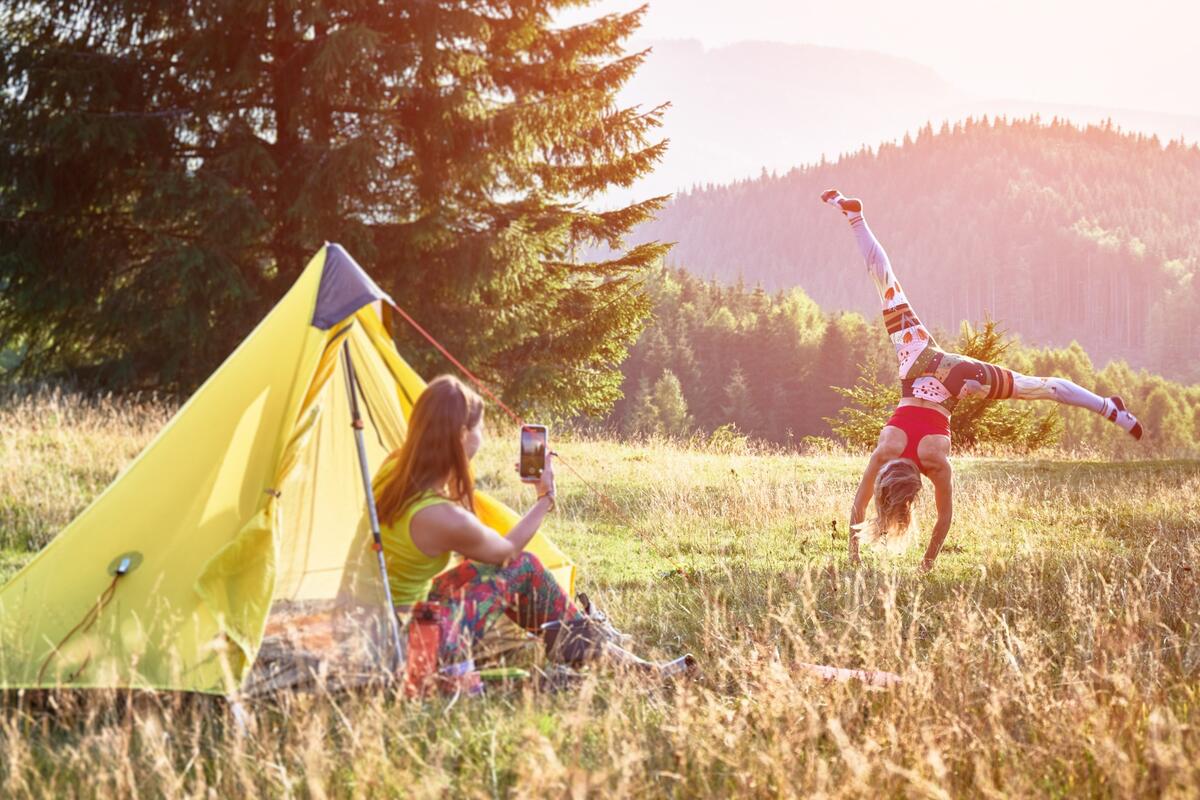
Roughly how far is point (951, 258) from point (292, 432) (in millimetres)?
179055

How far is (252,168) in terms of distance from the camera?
12734mm

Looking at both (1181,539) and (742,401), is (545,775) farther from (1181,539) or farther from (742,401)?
(742,401)

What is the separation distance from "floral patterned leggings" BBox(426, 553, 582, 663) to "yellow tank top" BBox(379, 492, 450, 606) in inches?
2.4

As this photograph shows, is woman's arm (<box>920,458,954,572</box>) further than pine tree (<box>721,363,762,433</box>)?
No

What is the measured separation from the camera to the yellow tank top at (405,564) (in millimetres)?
4406

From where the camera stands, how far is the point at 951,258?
171 m

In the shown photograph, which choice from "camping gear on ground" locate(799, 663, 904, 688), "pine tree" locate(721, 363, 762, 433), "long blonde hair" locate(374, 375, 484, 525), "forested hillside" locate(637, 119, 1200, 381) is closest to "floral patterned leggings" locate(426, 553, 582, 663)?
"long blonde hair" locate(374, 375, 484, 525)

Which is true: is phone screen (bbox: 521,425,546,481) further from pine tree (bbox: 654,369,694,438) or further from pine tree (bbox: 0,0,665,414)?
pine tree (bbox: 654,369,694,438)

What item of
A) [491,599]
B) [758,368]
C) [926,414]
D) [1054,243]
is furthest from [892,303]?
[1054,243]

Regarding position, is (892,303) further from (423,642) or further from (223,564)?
(223,564)

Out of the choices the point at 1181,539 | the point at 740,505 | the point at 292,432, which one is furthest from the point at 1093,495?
the point at 292,432

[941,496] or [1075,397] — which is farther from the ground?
[1075,397]

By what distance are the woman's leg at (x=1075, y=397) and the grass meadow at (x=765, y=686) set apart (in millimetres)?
924

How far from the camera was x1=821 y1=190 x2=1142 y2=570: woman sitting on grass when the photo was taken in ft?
20.3
